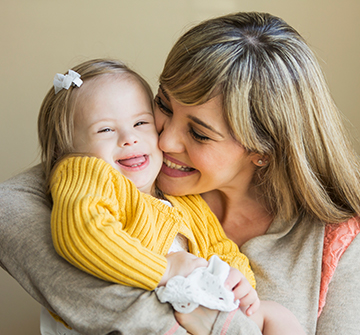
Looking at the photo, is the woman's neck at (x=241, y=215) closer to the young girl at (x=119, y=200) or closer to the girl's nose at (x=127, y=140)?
the young girl at (x=119, y=200)

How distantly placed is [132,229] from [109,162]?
12.0 inches

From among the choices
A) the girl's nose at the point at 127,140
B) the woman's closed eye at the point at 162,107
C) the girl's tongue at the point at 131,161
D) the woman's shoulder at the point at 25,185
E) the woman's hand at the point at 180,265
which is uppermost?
the woman's closed eye at the point at 162,107

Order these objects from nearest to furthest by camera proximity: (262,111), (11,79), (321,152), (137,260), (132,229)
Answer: (137,260) → (132,229) → (262,111) → (321,152) → (11,79)

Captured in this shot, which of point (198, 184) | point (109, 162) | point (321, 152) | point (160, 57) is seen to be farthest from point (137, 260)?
point (160, 57)

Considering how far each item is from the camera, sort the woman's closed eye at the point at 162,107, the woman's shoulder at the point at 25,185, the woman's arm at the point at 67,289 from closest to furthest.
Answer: the woman's arm at the point at 67,289 → the woman's shoulder at the point at 25,185 → the woman's closed eye at the point at 162,107

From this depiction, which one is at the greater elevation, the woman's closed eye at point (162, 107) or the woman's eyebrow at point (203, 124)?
the woman's eyebrow at point (203, 124)

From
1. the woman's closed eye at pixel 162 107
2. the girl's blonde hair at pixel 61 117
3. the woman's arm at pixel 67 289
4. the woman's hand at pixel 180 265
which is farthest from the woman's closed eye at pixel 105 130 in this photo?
the woman's hand at pixel 180 265

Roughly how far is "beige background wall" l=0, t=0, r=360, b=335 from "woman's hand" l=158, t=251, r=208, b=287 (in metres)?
1.59

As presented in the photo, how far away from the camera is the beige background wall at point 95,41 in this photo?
8.71ft

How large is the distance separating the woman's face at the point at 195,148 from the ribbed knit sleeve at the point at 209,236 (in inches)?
2.4

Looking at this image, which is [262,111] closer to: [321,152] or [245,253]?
[321,152]

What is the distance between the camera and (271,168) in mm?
1680

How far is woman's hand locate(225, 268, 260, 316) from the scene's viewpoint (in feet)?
3.93

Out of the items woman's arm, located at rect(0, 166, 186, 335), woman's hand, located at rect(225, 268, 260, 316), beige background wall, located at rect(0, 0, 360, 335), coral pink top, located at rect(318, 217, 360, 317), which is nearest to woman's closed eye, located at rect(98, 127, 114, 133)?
woman's arm, located at rect(0, 166, 186, 335)
